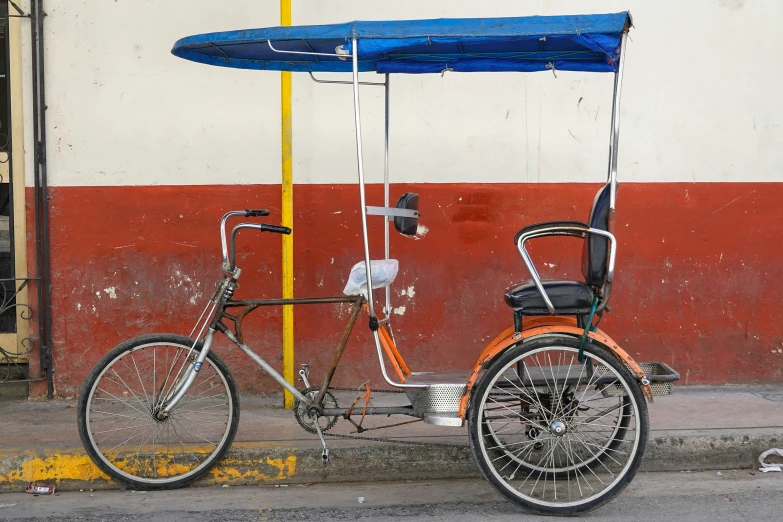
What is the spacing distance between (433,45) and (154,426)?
2323mm

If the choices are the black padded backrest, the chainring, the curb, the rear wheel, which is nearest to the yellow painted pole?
the curb

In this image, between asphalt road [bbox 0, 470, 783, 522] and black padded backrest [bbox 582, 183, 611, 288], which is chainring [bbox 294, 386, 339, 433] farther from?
black padded backrest [bbox 582, 183, 611, 288]

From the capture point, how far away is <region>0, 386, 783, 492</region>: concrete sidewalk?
4504 mm

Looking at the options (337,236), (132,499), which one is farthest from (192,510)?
(337,236)

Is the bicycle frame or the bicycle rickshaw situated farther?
the bicycle frame

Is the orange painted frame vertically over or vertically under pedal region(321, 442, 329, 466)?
over

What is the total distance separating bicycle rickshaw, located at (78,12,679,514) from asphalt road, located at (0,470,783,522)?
138 millimetres

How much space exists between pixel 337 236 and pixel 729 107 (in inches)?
103

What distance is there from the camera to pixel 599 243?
4039mm

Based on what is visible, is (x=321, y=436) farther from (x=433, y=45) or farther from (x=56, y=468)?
(x=433, y=45)

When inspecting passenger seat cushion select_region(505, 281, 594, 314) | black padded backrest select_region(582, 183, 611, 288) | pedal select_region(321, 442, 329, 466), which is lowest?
pedal select_region(321, 442, 329, 466)

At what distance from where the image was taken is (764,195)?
19.2 feet

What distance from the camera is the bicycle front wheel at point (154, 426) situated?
426 centimetres

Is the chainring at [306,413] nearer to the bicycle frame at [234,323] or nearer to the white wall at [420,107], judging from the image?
the bicycle frame at [234,323]
